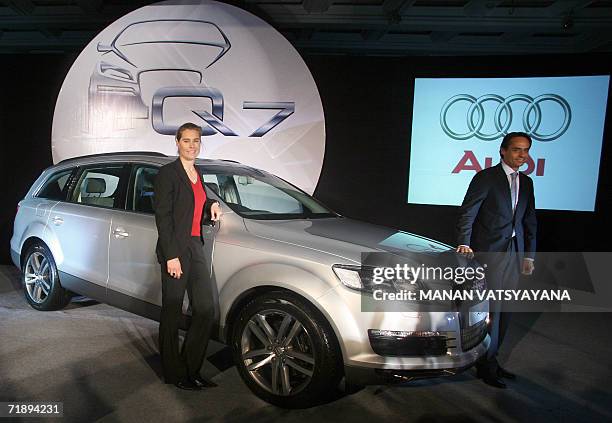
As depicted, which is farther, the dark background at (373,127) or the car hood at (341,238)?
the dark background at (373,127)

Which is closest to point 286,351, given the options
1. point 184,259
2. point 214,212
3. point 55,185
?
point 184,259

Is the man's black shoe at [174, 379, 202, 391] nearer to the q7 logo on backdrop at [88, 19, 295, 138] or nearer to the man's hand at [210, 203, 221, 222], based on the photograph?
the man's hand at [210, 203, 221, 222]

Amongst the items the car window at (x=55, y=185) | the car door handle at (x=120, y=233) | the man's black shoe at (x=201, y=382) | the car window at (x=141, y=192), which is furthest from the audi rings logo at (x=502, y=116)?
the car window at (x=55, y=185)

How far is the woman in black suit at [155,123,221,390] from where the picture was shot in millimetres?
2602

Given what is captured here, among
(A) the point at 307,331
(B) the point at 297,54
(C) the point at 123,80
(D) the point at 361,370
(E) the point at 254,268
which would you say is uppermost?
(B) the point at 297,54

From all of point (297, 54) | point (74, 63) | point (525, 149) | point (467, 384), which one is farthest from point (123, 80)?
point (467, 384)

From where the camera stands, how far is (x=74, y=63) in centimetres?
595

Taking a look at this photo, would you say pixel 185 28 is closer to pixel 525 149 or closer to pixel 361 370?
pixel 525 149

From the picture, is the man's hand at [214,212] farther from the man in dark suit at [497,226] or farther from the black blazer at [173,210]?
the man in dark suit at [497,226]

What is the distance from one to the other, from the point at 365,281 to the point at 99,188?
2690 millimetres

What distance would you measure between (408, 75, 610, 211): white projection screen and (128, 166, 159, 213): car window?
3577 millimetres

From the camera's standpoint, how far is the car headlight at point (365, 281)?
2434 mm

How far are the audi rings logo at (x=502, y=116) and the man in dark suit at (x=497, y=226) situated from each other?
2.53 meters

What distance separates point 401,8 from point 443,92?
2.14 metres
